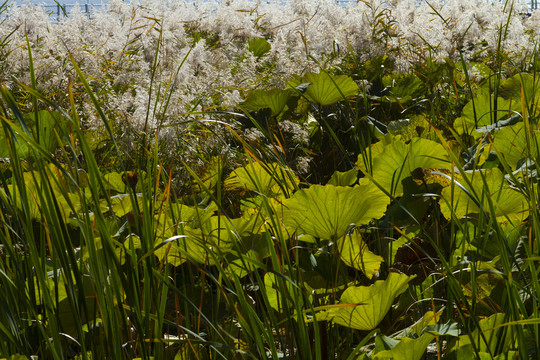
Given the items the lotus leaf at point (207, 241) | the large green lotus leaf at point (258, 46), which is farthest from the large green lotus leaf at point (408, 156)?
the large green lotus leaf at point (258, 46)

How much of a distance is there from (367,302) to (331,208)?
0.20 m

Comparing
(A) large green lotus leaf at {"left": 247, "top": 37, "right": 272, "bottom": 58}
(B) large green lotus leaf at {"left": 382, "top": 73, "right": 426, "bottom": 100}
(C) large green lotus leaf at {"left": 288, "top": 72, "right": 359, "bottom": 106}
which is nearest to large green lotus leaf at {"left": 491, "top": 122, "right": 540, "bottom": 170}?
(C) large green lotus leaf at {"left": 288, "top": 72, "right": 359, "bottom": 106}

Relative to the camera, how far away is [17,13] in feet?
10.0

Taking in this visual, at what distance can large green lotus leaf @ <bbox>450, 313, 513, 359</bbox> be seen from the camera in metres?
0.80

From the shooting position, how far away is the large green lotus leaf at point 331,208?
3.22ft

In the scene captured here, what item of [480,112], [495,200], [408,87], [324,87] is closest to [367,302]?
[495,200]

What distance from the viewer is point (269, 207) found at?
0.89 meters

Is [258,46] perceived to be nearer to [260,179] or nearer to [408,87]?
[408,87]

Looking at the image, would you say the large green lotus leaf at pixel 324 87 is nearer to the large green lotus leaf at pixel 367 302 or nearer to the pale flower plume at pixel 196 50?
the pale flower plume at pixel 196 50

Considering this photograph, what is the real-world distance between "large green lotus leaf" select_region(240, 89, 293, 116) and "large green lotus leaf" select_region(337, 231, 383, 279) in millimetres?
646

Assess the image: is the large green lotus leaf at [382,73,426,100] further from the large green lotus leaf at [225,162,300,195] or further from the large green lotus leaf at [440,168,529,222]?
the large green lotus leaf at [440,168,529,222]

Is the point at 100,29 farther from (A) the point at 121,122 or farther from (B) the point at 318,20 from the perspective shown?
(A) the point at 121,122

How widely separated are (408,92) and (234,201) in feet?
2.78

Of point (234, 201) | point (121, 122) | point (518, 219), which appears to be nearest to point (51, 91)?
point (121, 122)
